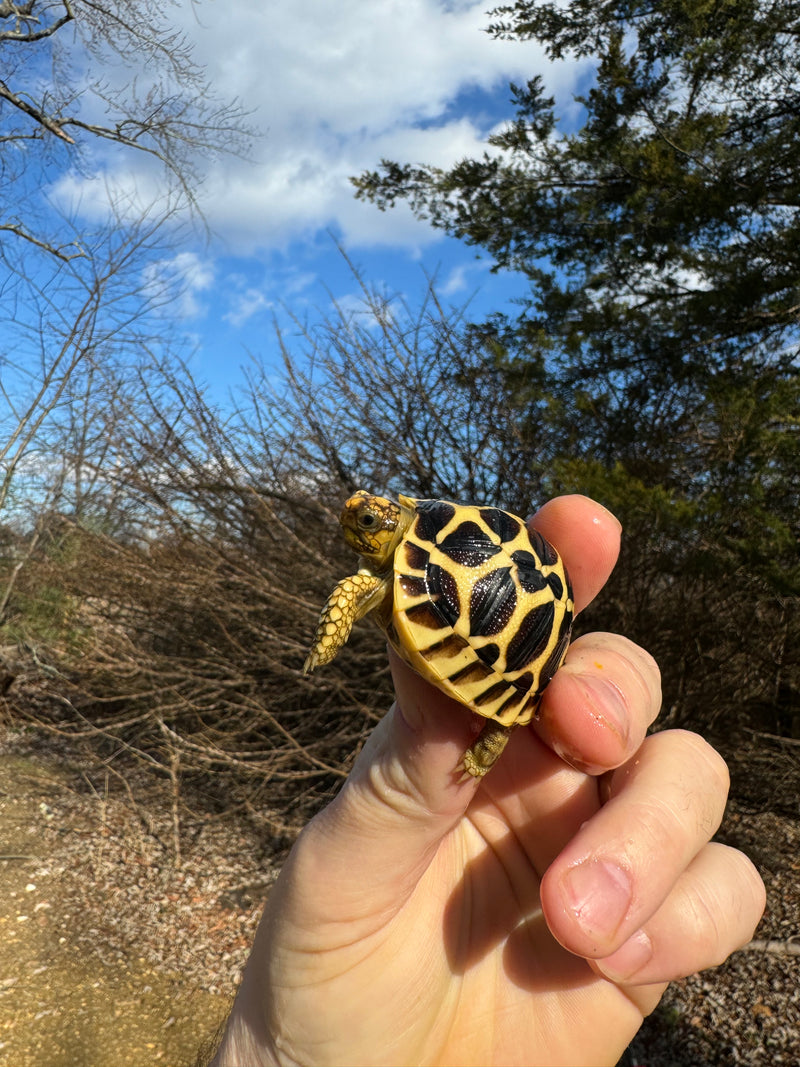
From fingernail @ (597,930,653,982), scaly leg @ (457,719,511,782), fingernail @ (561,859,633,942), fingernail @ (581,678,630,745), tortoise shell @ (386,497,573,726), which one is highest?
tortoise shell @ (386,497,573,726)

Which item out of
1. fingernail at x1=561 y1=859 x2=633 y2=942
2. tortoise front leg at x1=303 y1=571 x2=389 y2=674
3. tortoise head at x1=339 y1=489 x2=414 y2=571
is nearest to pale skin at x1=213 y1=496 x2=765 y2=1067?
fingernail at x1=561 y1=859 x2=633 y2=942

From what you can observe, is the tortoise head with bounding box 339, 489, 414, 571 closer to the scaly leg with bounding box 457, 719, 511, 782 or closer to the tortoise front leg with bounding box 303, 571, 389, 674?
the tortoise front leg with bounding box 303, 571, 389, 674

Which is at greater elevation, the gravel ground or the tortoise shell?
the tortoise shell

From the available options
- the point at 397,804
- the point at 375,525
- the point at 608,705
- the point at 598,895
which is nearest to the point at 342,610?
the point at 375,525

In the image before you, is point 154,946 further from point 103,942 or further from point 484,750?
point 484,750

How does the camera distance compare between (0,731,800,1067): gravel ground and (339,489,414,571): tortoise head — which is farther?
(0,731,800,1067): gravel ground

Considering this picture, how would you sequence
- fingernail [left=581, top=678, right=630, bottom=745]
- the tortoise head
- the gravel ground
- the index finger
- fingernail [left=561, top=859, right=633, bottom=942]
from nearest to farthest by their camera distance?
1. fingernail [left=561, top=859, right=633, bottom=942]
2. fingernail [left=581, top=678, right=630, bottom=745]
3. the tortoise head
4. the index finger
5. the gravel ground
